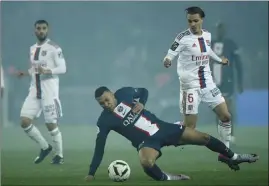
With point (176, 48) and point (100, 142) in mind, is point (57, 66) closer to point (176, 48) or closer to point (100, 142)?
point (100, 142)

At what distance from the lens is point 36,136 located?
9891 millimetres

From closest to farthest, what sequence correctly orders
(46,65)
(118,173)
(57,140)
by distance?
(118,173), (46,65), (57,140)

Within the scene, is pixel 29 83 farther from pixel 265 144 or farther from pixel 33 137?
pixel 265 144

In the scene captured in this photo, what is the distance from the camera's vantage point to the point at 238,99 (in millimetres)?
11445

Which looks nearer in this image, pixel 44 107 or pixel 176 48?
pixel 176 48

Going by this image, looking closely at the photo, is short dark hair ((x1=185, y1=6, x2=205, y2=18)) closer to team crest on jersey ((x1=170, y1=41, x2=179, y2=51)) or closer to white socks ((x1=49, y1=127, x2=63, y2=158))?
team crest on jersey ((x1=170, y1=41, x2=179, y2=51))

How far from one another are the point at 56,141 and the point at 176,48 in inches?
77.2

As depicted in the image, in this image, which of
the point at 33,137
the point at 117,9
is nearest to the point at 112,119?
the point at 33,137

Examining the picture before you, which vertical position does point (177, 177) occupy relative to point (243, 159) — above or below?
below

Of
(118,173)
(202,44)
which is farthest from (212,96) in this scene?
(118,173)

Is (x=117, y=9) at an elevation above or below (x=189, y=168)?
above

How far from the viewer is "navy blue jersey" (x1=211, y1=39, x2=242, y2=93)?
32.7 ft

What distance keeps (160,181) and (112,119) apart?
82 cm

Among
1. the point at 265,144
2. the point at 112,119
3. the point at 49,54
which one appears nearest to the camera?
the point at 112,119
